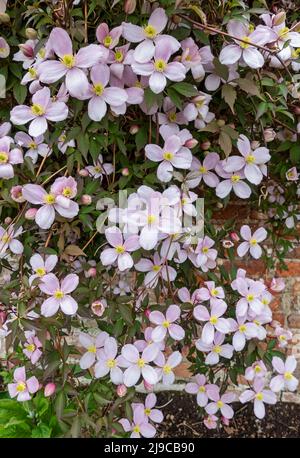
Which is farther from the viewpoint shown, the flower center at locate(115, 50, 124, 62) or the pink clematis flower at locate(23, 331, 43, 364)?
the pink clematis flower at locate(23, 331, 43, 364)

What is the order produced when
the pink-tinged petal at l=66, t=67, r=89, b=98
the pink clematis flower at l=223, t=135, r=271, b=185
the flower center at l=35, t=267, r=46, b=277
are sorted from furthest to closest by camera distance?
the pink clematis flower at l=223, t=135, r=271, b=185, the flower center at l=35, t=267, r=46, b=277, the pink-tinged petal at l=66, t=67, r=89, b=98

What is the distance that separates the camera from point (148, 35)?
0.86 meters

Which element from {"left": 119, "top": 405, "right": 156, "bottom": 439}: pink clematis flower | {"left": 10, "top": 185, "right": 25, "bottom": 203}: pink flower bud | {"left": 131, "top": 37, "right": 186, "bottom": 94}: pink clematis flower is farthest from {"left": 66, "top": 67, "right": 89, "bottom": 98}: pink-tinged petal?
{"left": 119, "top": 405, "right": 156, "bottom": 439}: pink clematis flower

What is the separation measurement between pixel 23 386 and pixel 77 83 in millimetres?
667

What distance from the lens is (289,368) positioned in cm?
116

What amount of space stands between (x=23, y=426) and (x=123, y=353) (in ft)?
1.86

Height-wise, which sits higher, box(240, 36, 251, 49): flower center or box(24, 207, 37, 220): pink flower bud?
box(240, 36, 251, 49): flower center

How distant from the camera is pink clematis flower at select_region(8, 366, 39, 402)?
1.01m

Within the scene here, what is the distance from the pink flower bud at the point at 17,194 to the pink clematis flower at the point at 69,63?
21cm

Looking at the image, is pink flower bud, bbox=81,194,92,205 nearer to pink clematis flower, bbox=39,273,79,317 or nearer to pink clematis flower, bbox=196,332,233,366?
pink clematis flower, bbox=39,273,79,317

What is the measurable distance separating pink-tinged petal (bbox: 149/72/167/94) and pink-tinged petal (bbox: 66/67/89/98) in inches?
4.8

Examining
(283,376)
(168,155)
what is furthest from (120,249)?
(283,376)

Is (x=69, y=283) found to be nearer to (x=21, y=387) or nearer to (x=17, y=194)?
(x=17, y=194)

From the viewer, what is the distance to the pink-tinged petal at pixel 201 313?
1025mm
